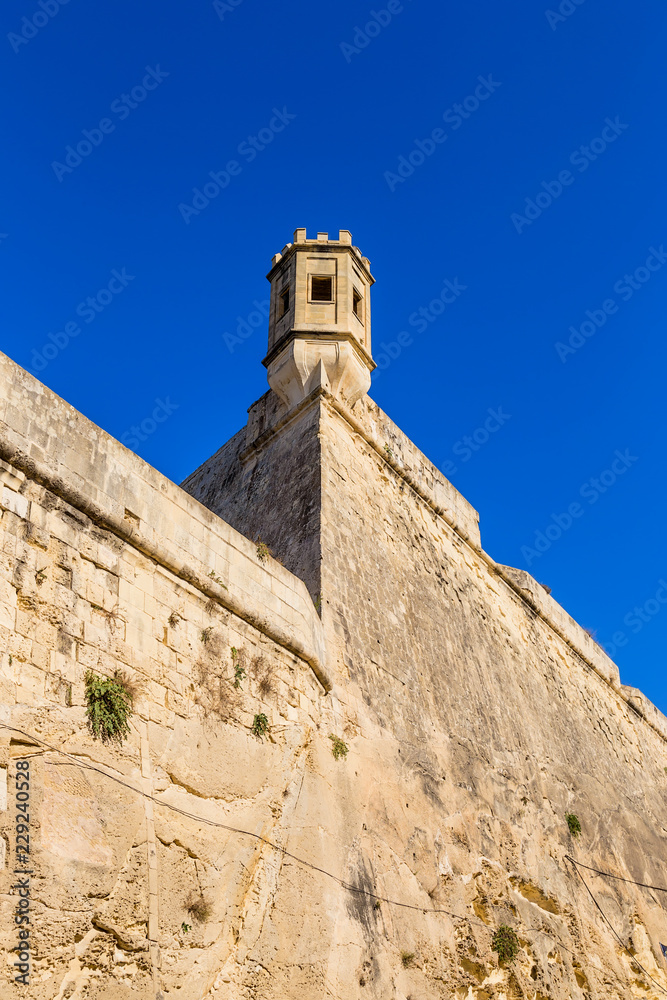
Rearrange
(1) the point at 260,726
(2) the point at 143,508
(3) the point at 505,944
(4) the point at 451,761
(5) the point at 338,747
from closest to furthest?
(2) the point at 143,508 → (1) the point at 260,726 → (5) the point at 338,747 → (3) the point at 505,944 → (4) the point at 451,761

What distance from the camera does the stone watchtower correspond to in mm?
9234

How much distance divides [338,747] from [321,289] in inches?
221

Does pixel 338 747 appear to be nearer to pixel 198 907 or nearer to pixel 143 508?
pixel 198 907

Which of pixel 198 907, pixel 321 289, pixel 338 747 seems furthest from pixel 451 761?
pixel 321 289

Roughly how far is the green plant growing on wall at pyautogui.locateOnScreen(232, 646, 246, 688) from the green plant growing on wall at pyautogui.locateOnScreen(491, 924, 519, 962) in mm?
3445

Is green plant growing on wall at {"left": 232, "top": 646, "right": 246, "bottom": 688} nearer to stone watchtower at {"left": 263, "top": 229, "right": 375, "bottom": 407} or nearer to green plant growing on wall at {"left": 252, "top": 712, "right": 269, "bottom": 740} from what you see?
green plant growing on wall at {"left": 252, "top": 712, "right": 269, "bottom": 740}

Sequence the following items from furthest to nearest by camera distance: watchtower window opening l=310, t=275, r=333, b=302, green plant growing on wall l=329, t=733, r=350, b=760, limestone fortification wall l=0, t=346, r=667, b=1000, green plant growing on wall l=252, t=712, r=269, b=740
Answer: watchtower window opening l=310, t=275, r=333, b=302
green plant growing on wall l=329, t=733, r=350, b=760
green plant growing on wall l=252, t=712, r=269, b=740
limestone fortification wall l=0, t=346, r=667, b=1000

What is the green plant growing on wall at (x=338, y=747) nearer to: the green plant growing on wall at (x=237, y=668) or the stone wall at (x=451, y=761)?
the stone wall at (x=451, y=761)

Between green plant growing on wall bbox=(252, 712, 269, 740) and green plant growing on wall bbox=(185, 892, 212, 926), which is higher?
green plant growing on wall bbox=(252, 712, 269, 740)

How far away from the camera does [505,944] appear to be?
23.7 feet

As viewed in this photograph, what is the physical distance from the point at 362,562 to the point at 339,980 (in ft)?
12.3

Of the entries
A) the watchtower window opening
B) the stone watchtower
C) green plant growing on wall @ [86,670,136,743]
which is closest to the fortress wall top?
green plant growing on wall @ [86,670,136,743]

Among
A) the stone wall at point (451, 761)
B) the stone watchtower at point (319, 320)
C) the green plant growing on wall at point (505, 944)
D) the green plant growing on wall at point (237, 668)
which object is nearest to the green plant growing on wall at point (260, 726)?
the green plant growing on wall at point (237, 668)

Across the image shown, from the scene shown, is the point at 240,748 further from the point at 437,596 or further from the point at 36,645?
the point at 437,596
